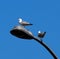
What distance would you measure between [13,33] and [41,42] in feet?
2.58

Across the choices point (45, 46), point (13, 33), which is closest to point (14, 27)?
point (13, 33)

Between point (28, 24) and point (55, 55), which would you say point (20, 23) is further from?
point (55, 55)

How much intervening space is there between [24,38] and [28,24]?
1.49ft

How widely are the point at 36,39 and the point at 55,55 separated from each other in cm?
76

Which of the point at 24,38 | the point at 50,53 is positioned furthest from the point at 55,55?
the point at 24,38

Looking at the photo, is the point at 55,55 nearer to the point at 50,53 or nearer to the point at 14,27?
the point at 50,53

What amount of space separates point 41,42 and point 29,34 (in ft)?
1.26

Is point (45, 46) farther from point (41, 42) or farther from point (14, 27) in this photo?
point (14, 27)

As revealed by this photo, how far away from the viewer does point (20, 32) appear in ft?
43.5

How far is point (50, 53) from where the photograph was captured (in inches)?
537

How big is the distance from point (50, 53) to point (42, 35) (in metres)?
0.54

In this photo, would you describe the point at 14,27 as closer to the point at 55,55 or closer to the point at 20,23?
the point at 20,23

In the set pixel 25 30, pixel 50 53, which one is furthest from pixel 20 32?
pixel 50 53

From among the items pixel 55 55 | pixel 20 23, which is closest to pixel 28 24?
pixel 20 23
